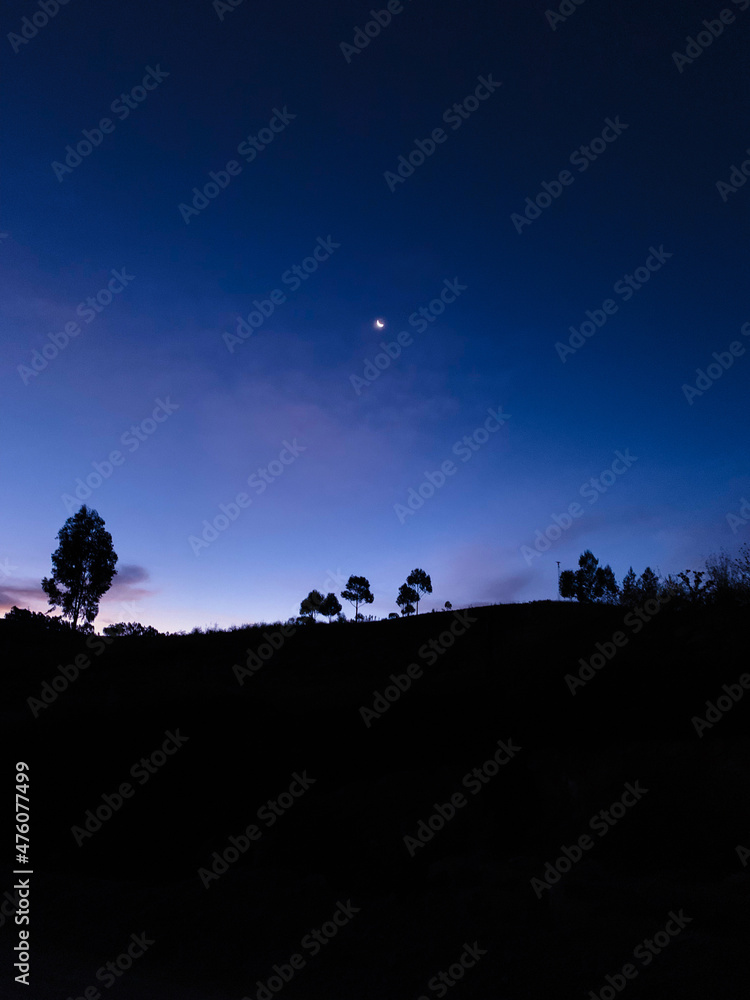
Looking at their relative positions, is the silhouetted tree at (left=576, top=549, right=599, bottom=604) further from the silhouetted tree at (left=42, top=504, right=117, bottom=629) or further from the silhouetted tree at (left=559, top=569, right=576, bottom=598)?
the silhouetted tree at (left=42, top=504, right=117, bottom=629)

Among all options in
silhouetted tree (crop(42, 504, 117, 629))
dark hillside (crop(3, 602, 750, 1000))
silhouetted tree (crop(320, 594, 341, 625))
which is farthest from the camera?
silhouetted tree (crop(320, 594, 341, 625))

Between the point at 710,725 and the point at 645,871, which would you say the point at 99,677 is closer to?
the point at 645,871

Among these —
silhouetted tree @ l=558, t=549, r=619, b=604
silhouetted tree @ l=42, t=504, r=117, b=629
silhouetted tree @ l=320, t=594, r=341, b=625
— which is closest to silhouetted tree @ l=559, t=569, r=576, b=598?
silhouetted tree @ l=558, t=549, r=619, b=604

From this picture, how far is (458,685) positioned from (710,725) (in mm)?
3648

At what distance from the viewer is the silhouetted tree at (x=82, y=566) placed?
3759 cm

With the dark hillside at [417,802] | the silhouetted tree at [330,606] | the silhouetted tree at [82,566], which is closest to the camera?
the dark hillside at [417,802]

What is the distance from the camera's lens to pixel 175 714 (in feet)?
32.1

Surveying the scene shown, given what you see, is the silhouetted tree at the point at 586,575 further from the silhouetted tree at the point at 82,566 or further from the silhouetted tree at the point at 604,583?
the silhouetted tree at the point at 82,566

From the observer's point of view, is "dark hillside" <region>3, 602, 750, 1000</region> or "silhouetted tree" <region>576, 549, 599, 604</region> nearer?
"dark hillside" <region>3, 602, 750, 1000</region>

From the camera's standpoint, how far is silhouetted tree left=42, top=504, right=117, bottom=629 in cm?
3759

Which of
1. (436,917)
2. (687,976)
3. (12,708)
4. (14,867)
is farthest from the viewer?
(12,708)

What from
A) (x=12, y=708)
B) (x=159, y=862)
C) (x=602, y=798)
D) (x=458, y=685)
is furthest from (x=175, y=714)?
(x=602, y=798)

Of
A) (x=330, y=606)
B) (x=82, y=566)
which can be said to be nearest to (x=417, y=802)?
(x=82, y=566)

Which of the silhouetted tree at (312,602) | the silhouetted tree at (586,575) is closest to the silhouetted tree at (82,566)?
the silhouetted tree at (312,602)
